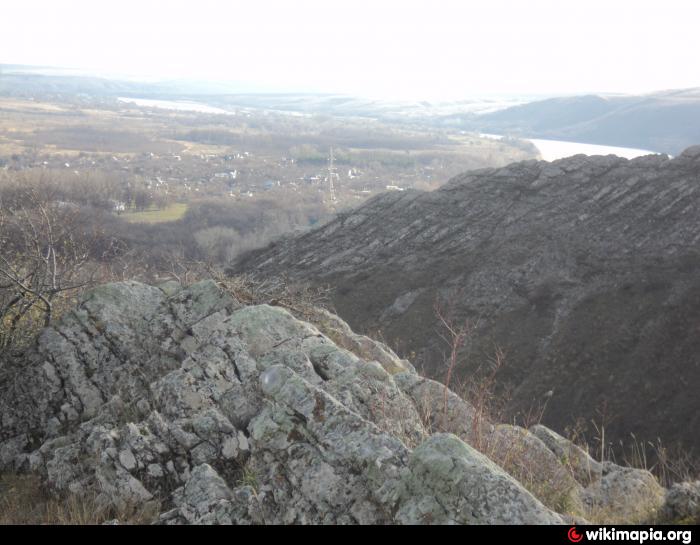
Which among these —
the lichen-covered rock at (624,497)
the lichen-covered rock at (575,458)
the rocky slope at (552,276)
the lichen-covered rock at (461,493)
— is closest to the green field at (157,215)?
→ the rocky slope at (552,276)

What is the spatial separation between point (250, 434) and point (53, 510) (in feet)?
6.69

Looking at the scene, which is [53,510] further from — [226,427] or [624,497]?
[624,497]

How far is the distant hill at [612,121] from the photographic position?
10700 cm

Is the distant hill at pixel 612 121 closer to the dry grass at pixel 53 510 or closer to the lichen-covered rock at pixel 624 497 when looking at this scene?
the lichen-covered rock at pixel 624 497

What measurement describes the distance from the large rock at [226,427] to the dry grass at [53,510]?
0.11 metres

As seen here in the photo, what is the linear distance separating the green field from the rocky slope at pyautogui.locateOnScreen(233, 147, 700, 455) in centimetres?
3008

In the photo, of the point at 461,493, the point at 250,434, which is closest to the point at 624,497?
the point at 461,493

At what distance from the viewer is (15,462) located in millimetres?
7062

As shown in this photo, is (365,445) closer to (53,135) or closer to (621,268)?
(621,268)

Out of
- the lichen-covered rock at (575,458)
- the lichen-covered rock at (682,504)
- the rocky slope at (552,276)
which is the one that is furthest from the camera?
the rocky slope at (552,276)

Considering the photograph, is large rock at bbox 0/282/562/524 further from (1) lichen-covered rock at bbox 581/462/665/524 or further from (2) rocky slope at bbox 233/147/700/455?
(2) rocky slope at bbox 233/147/700/455
